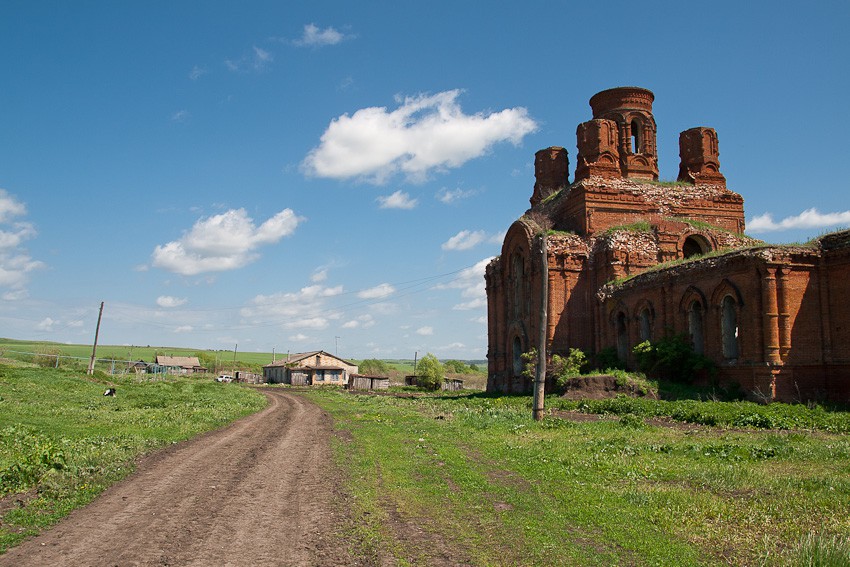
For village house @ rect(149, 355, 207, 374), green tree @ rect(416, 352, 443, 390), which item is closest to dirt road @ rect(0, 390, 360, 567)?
green tree @ rect(416, 352, 443, 390)

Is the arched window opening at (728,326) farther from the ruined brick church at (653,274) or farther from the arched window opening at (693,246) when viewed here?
the arched window opening at (693,246)

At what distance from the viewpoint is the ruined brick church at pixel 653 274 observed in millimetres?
23094

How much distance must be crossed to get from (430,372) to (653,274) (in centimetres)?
3670

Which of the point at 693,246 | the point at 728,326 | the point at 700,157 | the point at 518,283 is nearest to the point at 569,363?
the point at 518,283

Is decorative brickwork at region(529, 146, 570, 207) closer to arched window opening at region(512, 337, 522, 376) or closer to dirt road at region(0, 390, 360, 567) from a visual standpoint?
arched window opening at region(512, 337, 522, 376)

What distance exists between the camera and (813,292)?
924 inches

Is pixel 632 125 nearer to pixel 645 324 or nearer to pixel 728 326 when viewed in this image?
pixel 645 324

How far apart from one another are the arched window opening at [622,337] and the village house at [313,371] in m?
46.6

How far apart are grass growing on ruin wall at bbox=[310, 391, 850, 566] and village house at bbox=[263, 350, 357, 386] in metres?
62.7

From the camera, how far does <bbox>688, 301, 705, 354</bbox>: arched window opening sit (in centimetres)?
2762

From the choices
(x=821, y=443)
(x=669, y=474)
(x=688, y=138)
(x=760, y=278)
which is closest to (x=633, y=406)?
(x=760, y=278)

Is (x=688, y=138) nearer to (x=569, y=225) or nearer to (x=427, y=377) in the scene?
(x=569, y=225)

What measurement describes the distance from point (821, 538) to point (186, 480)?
9.19 metres

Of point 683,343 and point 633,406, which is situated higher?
point 683,343
